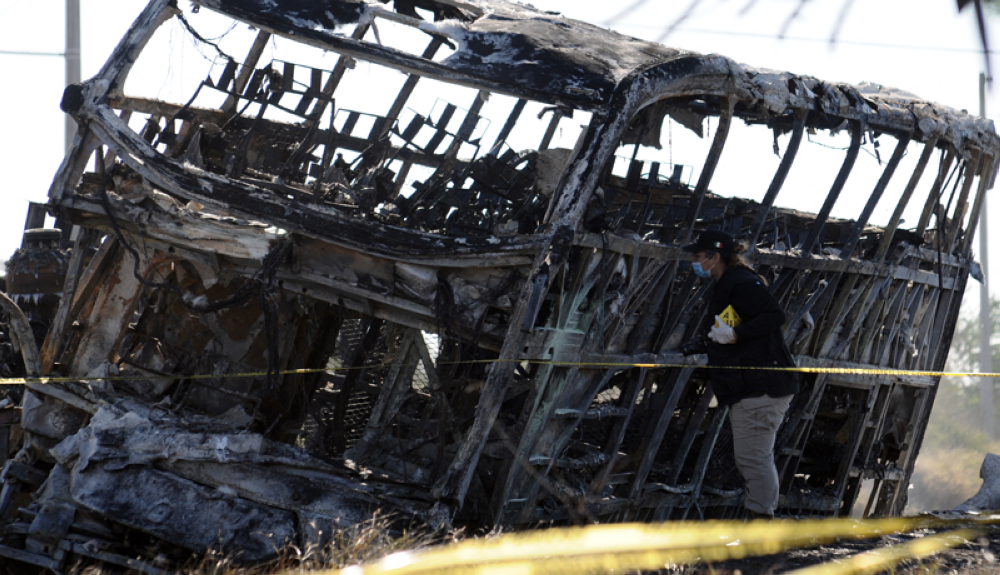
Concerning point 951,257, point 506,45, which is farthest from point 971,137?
point 506,45

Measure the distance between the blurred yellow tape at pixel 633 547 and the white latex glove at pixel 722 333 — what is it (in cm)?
125

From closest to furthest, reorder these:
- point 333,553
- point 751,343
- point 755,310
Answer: point 333,553 → point 755,310 → point 751,343

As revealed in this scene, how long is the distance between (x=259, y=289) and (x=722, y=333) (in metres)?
3.25

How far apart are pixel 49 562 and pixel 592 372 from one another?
3.92 metres

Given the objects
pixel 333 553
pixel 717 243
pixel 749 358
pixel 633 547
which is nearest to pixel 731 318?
pixel 749 358

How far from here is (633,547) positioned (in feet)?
19.3

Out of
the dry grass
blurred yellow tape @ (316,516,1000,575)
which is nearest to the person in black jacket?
blurred yellow tape @ (316,516,1000,575)

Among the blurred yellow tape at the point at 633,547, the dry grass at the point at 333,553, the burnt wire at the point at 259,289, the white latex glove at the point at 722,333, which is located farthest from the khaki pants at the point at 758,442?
the burnt wire at the point at 259,289

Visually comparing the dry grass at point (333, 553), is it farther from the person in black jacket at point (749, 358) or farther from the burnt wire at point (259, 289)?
the person in black jacket at point (749, 358)

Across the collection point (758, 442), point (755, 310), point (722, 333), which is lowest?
point (758, 442)

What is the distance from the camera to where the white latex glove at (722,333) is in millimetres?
5902

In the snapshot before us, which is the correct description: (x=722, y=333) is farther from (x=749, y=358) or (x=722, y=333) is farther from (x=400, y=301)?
(x=400, y=301)

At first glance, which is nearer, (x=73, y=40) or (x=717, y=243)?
(x=717, y=243)

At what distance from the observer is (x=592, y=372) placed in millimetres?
6996
